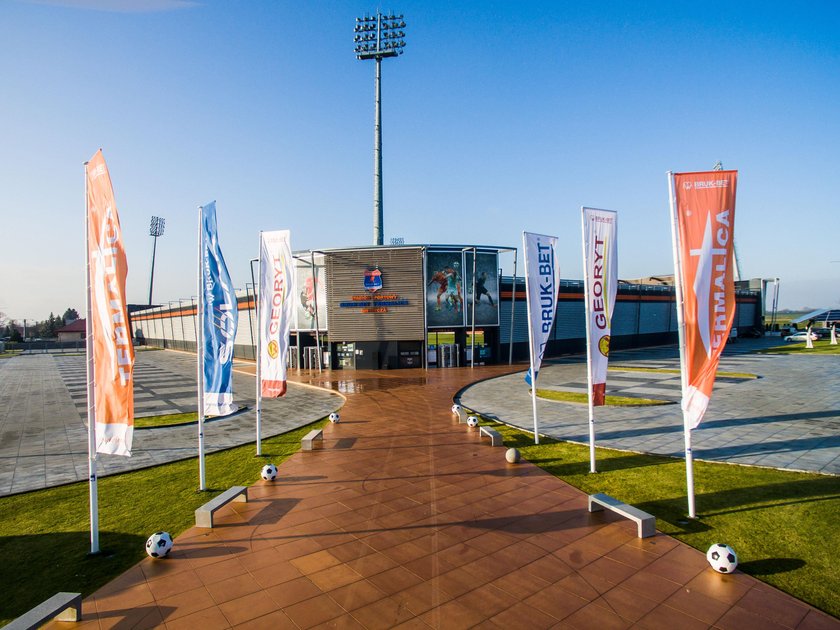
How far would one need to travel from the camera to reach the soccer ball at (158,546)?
7.52m

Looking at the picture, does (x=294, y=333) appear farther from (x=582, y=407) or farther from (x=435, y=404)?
(x=582, y=407)

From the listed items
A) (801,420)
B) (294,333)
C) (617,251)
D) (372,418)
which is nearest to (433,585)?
(617,251)

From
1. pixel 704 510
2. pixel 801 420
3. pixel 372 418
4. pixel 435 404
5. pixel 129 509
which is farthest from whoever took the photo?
pixel 435 404

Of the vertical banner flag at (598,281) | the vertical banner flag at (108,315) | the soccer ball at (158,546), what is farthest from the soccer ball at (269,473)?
the vertical banner flag at (598,281)

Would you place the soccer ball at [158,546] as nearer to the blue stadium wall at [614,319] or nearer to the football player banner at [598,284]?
the football player banner at [598,284]

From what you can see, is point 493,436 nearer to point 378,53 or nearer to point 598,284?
point 598,284

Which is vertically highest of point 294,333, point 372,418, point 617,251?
point 617,251

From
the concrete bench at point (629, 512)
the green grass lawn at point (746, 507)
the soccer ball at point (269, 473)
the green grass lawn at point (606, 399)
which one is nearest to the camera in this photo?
the green grass lawn at point (746, 507)

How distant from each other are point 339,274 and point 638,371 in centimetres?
2216

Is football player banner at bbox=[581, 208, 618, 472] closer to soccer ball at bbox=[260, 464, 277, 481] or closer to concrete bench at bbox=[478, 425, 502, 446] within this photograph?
concrete bench at bbox=[478, 425, 502, 446]

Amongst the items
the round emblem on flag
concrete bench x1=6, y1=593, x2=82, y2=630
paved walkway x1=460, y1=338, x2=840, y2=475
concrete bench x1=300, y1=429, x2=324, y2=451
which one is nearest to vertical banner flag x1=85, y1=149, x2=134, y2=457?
concrete bench x1=6, y1=593, x2=82, y2=630

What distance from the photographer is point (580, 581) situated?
6785 mm

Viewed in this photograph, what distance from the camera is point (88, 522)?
9.10 m

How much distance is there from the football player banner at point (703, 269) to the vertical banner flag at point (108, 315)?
33.1 feet
